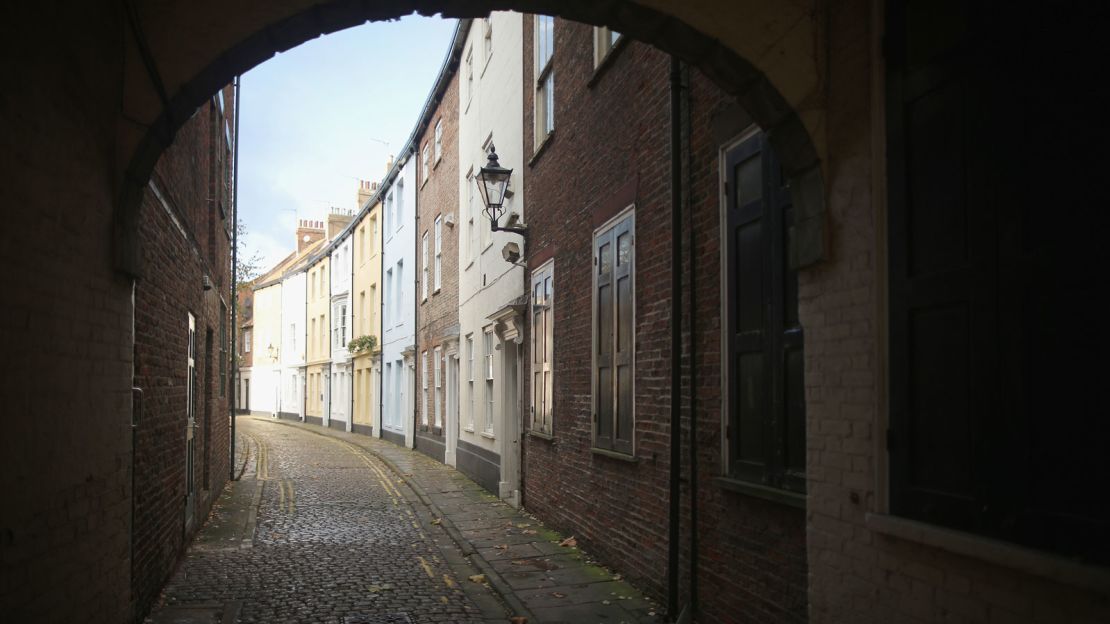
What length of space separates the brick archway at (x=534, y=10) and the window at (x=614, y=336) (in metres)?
3.28

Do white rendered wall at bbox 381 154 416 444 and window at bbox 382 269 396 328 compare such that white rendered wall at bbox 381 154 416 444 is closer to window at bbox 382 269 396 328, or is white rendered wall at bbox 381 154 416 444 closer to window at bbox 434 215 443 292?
window at bbox 382 269 396 328

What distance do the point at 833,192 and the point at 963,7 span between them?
1.13m

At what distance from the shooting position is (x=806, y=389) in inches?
190

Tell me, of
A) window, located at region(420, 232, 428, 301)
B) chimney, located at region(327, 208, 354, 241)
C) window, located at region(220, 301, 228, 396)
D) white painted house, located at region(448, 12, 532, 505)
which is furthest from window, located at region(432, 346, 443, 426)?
chimney, located at region(327, 208, 354, 241)

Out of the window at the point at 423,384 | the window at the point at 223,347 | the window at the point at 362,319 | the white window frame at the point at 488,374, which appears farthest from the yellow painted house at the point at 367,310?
the white window frame at the point at 488,374

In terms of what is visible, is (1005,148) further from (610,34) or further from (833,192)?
(610,34)

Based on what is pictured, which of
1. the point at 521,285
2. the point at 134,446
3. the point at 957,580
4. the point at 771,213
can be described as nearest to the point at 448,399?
the point at 521,285

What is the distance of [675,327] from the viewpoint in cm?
687

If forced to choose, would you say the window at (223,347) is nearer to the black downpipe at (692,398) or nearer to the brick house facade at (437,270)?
the brick house facade at (437,270)

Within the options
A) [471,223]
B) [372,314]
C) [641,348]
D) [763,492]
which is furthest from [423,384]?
[763,492]

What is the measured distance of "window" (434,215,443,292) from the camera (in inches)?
859

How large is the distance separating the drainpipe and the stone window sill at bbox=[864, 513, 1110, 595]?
2.71 m

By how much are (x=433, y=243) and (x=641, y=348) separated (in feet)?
52.2

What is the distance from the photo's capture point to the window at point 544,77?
40.4 ft
